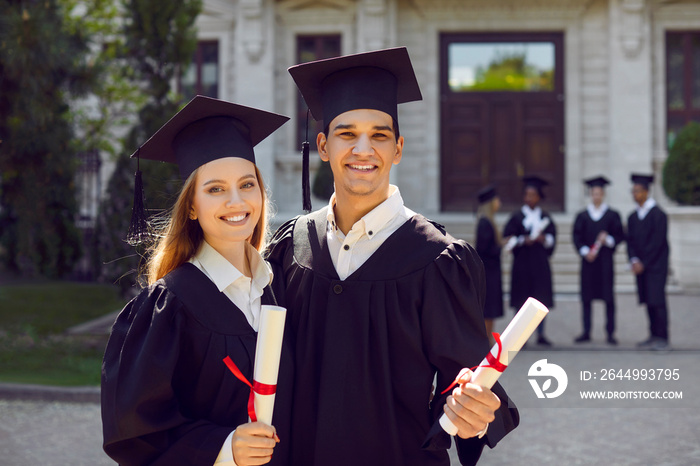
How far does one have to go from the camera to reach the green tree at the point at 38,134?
8812 millimetres

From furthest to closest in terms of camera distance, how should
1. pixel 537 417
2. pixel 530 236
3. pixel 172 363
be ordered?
pixel 530 236
pixel 537 417
pixel 172 363

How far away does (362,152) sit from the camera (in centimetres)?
270

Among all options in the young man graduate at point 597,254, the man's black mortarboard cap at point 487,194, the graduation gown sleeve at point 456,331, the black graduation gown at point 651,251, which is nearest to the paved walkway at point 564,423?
the young man graduate at point 597,254

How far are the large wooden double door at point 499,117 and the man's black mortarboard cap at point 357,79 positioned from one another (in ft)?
45.9

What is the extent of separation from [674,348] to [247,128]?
25.7ft

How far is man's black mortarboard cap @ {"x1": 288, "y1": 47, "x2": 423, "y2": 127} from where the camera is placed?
282 cm

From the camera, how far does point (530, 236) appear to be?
9.94 meters

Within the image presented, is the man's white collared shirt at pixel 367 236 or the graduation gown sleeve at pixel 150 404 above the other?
the man's white collared shirt at pixel 367 236

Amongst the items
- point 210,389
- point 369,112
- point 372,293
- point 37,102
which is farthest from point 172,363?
point 37,102

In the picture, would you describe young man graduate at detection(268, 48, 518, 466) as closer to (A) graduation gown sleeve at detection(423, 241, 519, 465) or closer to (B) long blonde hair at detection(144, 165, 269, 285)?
(A) graduation gown sleeve at detection(423, 241, 519, 465)

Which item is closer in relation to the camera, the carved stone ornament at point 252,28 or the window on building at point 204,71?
the carved stone ornament at point 252,28

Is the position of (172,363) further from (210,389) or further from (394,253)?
(394,253)

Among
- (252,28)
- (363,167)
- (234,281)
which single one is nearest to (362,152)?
(363,167)

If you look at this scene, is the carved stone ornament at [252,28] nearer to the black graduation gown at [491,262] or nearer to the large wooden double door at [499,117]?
the large wooden double door at [499,117]
